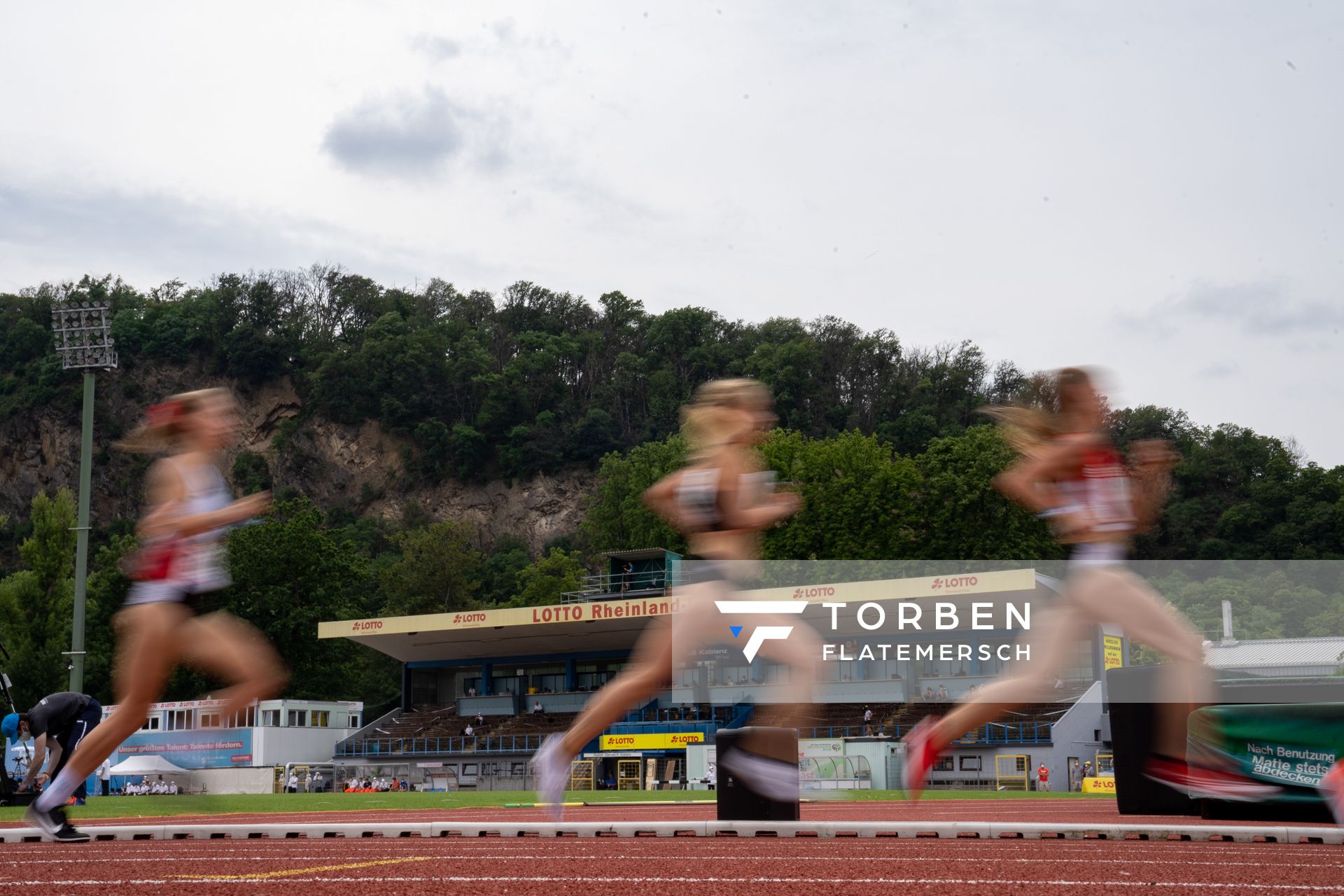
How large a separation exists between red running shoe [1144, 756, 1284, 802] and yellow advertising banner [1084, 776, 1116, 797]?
2257 cm

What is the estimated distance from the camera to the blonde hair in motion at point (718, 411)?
634 cm

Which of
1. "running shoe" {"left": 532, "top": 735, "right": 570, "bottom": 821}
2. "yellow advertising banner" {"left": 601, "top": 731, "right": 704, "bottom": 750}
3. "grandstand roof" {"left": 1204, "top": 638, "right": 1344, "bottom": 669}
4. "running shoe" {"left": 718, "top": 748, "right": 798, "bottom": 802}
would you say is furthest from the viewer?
"grandstand roof" {"left": 1204, "top": 638, "right": 1344, "bottom": 669}

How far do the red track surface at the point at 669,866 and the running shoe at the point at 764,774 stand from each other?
0.38 metres

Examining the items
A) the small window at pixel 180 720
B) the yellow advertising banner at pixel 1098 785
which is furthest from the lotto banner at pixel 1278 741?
the small window at pixel 180 720

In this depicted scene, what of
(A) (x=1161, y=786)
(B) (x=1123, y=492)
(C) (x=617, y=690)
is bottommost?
(A) (x=1161, y=786)

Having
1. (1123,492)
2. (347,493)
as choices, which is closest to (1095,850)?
(1123,492)

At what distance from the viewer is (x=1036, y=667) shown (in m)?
6.23

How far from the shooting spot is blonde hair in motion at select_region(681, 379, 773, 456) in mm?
6340

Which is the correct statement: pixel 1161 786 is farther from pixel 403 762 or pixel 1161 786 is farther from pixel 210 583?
pixel 403 762

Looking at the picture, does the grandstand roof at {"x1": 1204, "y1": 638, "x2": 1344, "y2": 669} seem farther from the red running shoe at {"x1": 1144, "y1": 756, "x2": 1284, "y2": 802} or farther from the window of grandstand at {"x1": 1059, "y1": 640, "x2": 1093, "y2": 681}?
the red running shoe at {"x1": 1144, "y1": 756, "x2": 1284, "y2": 802}

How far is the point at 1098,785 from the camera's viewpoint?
31.9 meters

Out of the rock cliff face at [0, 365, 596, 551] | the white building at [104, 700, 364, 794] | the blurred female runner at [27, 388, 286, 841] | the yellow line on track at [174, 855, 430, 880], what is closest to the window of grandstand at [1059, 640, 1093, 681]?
the white building at [104, 700, 364, 794]

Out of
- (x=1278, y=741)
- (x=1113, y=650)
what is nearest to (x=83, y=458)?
(x=1278, y=741)

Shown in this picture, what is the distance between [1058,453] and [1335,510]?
75.2m
